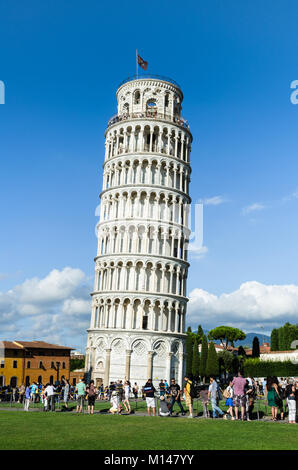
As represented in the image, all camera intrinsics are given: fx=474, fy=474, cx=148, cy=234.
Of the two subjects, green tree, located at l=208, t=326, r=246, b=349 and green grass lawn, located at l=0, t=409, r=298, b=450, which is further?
green tree, located at l=208, t=326, r=246, b=349

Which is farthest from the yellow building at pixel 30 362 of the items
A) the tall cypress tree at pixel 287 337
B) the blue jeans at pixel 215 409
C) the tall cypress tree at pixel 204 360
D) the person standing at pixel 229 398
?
the person standing at pixel 229 398

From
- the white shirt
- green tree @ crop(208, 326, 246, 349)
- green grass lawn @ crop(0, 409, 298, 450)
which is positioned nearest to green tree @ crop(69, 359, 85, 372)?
green tree @ crop(208, 326, 246, 349)

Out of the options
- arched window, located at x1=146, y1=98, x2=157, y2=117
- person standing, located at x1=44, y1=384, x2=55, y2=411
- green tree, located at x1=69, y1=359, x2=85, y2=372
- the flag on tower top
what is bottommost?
green tree, located at x1=69, y1=359, x2=85, y2=372

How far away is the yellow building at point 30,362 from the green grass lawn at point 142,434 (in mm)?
73735

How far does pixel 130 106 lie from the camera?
69.8 meters

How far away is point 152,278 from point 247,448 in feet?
156

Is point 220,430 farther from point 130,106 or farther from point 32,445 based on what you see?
point 130,106

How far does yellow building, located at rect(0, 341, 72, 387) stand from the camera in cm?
9200

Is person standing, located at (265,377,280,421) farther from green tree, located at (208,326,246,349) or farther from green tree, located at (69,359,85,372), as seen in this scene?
green tree, located at (69,359,85,372)

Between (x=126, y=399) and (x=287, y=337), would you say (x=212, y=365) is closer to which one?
(x=287, y=337)

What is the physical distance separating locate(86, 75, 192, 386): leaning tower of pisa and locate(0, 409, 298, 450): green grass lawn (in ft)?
127

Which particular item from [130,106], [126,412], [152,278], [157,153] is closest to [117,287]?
[152,278]

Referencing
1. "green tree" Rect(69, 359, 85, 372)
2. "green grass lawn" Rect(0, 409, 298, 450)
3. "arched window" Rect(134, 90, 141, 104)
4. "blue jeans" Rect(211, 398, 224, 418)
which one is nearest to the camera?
"green grass lawn" Rect(0, 409, 298, 450)

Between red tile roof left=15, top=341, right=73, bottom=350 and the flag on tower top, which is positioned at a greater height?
the flag on tower top
